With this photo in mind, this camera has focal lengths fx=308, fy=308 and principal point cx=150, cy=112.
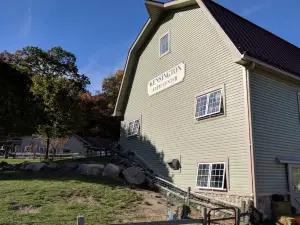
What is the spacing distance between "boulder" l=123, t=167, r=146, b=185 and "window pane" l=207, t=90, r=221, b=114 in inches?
214

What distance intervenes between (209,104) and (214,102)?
36cm

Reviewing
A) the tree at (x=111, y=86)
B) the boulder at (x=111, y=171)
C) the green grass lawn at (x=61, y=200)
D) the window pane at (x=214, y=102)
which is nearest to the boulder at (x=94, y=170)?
→ the boulder at (x=111, y=171)

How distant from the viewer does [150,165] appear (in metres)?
17.9

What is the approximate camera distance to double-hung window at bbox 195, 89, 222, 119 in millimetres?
13117

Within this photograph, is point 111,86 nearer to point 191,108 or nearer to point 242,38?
point 191,108

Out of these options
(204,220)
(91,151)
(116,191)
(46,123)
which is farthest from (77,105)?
(204,220)

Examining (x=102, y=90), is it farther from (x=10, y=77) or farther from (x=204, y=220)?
(x=204, y=220)

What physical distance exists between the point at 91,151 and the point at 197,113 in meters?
23.8

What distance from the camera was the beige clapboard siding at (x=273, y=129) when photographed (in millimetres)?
11453

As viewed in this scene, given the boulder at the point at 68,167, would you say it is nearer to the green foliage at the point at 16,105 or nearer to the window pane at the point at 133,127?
the window pane at the point at 133,127

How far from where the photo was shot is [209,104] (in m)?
13.7

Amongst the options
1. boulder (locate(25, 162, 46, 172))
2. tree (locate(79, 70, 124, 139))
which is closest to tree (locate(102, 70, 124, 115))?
tree (locate(79, 70, 124, 139))

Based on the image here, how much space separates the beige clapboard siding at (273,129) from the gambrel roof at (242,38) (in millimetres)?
805

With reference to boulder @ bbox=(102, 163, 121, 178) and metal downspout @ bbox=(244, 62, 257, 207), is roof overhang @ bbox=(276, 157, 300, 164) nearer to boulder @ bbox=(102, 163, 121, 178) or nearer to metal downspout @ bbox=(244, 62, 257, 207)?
metal downspout @ bbox=(244, 62, 257, 207)
